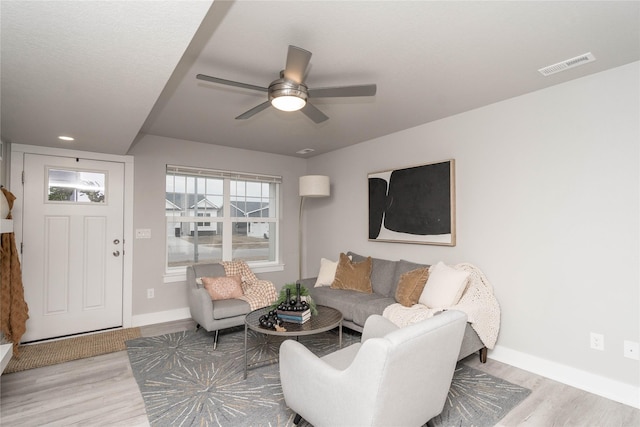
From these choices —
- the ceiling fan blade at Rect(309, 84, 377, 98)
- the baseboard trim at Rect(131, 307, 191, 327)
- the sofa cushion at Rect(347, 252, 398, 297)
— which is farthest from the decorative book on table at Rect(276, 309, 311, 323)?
the baseboard trim at Rect(131, 307, 191, 327)

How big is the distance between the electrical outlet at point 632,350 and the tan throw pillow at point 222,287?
350 centimetres

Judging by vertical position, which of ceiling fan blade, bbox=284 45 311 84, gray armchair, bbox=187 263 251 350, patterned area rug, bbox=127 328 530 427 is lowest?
patterned area rug, bbox=127 328 530 427

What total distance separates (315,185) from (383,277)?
1546 millimetres

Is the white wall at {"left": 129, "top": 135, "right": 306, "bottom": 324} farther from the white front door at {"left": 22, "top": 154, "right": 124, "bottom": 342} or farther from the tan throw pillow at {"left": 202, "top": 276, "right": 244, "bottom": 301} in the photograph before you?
the tan throw pillow at {"left": 202, "top": 276, "right": 244, "bottom": 301}

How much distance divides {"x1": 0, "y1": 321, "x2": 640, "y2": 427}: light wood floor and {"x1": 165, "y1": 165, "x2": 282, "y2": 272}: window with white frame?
1.82m

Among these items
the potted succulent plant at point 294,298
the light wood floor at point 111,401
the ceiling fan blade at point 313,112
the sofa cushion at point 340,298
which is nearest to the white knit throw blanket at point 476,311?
the light wood floor at point 111,401

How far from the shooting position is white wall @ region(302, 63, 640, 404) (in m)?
2.38

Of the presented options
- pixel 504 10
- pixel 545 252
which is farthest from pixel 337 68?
pixel 545 252

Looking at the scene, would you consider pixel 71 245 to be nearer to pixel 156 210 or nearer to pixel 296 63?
pixel 156 210

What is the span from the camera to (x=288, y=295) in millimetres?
2930

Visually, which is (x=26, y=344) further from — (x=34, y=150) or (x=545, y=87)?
(x=545, y=87)

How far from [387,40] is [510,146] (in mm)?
1731

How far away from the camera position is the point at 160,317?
4.21 m

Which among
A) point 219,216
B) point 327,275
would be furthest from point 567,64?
point 219,216
